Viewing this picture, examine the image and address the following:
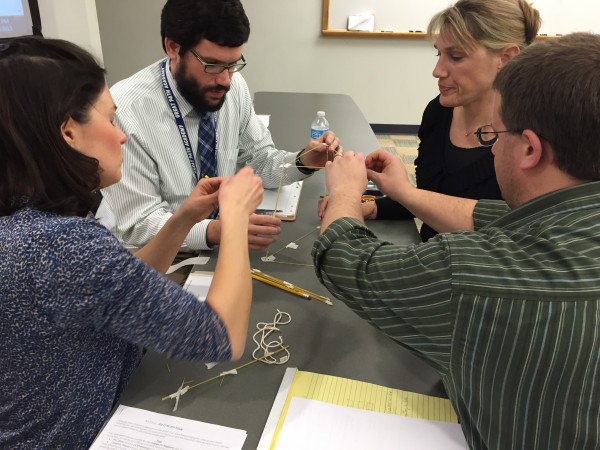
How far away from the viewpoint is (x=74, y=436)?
0.92m

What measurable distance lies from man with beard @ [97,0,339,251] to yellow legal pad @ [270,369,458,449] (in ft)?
1.78

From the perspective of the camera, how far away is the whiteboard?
16.1 feet

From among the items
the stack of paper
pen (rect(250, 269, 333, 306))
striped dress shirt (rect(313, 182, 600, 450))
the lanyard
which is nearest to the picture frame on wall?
the lanyard

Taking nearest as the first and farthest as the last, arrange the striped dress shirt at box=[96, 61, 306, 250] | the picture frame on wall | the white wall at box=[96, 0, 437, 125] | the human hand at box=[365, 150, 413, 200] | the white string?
the white string
the human hand at box=[365, 150, 413, 200]
the striped dress shirt at box=[96, 61, 306, 250]
the picture frame on wall
the white wall at box=[96, 0, 437, 125]

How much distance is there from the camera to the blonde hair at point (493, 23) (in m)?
1.54

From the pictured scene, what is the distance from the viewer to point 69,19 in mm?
3639

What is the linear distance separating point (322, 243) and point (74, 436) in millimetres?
628

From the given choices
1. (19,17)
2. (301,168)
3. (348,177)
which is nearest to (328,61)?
(19,17)

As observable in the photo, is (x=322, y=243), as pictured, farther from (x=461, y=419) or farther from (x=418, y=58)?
(x=418, y=58)

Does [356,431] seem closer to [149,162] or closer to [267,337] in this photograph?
[267,337]

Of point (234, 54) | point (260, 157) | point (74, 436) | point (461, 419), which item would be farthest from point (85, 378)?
point (260, 157)

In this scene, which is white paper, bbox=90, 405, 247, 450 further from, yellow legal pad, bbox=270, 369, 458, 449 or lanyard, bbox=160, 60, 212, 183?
lanyard, bbox=160, 60, 212, 183

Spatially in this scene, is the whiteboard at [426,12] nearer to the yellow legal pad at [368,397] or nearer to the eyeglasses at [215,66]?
the eyeglasses at [215,66]

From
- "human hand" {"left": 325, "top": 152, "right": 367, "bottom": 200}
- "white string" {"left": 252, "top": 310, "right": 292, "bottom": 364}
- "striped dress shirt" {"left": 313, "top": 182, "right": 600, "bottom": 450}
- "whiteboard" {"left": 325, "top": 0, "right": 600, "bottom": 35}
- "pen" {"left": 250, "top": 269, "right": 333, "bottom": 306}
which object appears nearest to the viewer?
"striped dress shirt" {"left": 313, "top": 182, "right": 600, "bottom": 450}
